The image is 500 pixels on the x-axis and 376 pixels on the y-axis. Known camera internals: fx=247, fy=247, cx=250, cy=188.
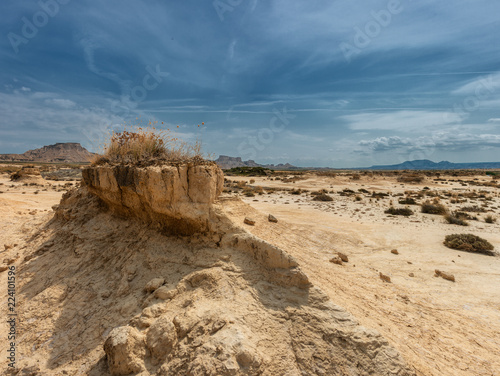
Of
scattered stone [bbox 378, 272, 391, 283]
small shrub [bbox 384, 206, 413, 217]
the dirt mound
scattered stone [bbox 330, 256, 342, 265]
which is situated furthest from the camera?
small shrub [bbox 384, 206, 413, 217]

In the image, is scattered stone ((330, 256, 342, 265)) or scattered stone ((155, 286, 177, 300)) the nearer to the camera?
scattered stone ((155, 286, 177, 300))

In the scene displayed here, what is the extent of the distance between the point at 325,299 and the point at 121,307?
8.33ft

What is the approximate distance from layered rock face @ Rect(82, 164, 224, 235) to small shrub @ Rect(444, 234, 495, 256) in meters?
8.29

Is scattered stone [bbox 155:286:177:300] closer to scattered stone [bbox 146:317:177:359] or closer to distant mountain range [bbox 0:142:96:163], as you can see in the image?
scattered stone [bbox 146:317:177:359]

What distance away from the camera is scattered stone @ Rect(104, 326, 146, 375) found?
2.40 m

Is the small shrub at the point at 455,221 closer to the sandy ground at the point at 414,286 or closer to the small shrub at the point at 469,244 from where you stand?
the sandy ground at the point at 414,286

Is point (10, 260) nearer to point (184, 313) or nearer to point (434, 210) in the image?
point (184, 313)

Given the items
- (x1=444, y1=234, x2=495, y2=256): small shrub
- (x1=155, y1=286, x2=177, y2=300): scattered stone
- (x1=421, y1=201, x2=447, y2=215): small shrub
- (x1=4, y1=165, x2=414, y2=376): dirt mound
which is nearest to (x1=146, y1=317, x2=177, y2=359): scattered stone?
(x1=4, y1=165, x2=414, y2=376): dirt mound

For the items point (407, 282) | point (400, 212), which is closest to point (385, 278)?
point (407, 282)

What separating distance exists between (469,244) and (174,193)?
905 centimetres

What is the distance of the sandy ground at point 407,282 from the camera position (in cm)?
320

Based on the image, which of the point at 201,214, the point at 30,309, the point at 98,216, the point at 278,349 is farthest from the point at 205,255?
the point at 98,216

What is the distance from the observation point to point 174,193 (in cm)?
383

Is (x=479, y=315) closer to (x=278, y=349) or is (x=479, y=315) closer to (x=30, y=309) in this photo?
(x=278, y=349)
